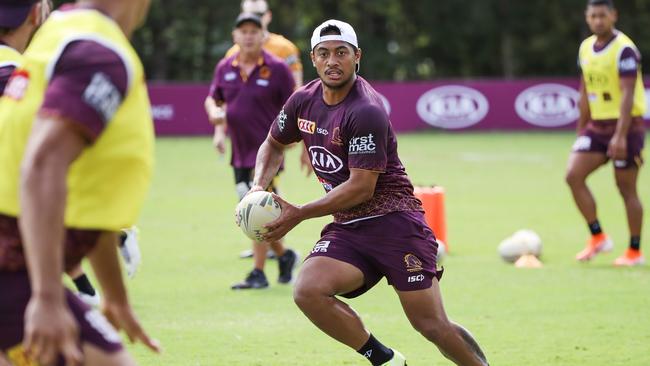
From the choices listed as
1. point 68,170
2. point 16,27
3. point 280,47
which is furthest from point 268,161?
point 280,47

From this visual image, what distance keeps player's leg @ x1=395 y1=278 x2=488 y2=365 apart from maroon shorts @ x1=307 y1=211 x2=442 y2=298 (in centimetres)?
5

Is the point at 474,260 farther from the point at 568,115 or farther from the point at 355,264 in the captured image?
the point at 568,115

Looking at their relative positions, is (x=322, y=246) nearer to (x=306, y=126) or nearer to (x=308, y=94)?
(x=306, y=126)

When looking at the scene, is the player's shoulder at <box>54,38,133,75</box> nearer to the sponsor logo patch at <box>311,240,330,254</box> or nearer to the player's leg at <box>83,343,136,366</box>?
the player's leg at <box>83,343,136,366</box>

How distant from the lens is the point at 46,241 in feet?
10.9

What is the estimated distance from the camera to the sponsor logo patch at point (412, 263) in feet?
20.4

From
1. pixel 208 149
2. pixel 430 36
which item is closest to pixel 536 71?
pixel 430 36

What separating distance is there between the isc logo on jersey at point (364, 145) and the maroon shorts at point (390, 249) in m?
0.45

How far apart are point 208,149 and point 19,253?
2326 cm

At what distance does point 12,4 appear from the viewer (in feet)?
14.5

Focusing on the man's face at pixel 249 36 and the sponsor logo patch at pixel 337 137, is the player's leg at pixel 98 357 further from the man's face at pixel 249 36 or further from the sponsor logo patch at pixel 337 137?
the man's face at pixel 249 36

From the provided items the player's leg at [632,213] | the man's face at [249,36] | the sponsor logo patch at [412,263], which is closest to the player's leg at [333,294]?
the sponsor logo patch at [412,263]

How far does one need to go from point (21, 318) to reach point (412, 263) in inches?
116

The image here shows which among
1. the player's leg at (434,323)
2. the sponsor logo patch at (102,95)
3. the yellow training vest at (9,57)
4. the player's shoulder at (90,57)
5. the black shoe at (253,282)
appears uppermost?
the player's shoulder at (90,57)
